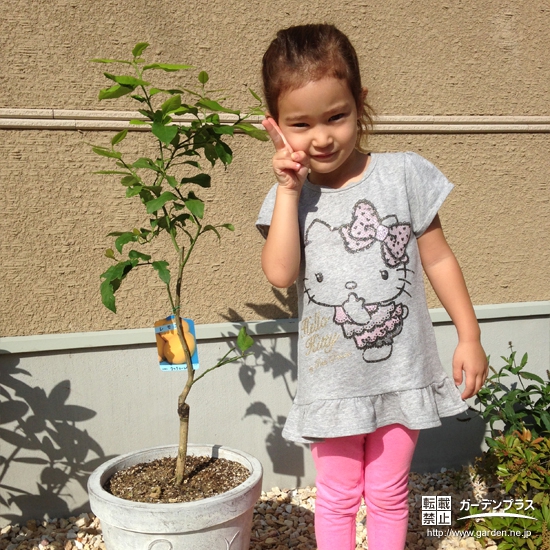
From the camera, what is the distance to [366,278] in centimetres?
167

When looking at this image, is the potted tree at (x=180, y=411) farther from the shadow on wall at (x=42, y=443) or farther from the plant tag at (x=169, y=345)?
the shadow on wall at (x=42, y=443)

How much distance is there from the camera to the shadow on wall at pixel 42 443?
2361 millimetres

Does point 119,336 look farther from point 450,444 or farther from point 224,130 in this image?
point 450,444

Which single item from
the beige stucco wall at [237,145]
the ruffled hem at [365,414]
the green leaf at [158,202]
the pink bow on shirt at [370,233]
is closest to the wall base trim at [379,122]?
the beige stucco wall at [237,145]

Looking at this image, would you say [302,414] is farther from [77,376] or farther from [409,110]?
[409,110]

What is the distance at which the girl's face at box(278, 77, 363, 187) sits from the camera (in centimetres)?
153

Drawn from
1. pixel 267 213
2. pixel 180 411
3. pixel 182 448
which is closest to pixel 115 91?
pixel 267 213

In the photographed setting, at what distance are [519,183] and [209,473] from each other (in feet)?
6.25

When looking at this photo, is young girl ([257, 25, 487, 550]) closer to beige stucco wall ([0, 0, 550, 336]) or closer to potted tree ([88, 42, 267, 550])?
potted tree ([88, 42, 267, 550])

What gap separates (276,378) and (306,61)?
1.44 meters

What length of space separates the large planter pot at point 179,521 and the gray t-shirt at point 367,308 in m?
0.26

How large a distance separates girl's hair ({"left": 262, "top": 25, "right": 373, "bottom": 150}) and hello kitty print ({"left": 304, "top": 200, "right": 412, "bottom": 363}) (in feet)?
1.14

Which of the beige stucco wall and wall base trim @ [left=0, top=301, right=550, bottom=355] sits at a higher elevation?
the beige stucco wall

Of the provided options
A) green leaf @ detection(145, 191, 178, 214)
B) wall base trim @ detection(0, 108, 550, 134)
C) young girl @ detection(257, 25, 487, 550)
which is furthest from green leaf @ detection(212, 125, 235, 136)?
wall base trim @ detection(0, 108, 550, 134)
